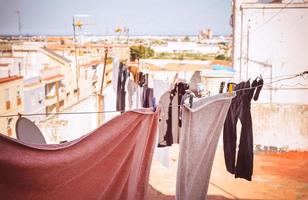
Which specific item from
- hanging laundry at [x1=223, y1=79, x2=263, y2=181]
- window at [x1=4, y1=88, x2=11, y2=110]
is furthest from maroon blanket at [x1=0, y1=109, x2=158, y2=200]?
window at [x1=4, y1=88, x2=11, y2=110]

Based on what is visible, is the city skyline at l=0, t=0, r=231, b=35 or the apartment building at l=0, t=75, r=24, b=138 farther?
the city skyline at l=0, t=0, r=231, b=35

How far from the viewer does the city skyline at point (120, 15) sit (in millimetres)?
20141

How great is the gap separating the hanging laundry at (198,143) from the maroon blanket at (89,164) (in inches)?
12.2

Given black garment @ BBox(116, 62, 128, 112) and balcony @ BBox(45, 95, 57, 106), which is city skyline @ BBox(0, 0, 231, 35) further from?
black garment @ BBox(116, 62, 128, 112)

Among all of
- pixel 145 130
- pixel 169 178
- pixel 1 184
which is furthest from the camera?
pixel 169 178

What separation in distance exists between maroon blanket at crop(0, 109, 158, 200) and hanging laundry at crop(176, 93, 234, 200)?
1.02ft

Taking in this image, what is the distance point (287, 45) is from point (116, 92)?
4996 millimetres

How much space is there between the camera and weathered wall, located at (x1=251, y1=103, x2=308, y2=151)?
7430 millimetres

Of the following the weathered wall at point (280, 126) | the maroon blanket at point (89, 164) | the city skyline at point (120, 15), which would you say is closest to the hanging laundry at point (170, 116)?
the maroon blanket at point (89, 164)

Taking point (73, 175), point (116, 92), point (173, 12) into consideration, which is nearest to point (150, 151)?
point (73, 175)

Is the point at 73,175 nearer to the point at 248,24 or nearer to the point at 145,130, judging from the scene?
the point at 145,130

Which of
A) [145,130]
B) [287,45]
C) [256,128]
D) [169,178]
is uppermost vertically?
[287,45]

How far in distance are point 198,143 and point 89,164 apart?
0.89 m

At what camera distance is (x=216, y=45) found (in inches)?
810
